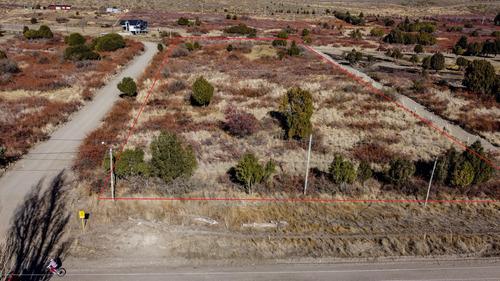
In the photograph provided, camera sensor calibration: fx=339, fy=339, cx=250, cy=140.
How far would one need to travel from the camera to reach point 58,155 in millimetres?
16500

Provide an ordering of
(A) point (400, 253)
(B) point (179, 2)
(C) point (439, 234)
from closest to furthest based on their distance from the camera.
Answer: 1. (A) point (400, 253)
2. (C) point (439, 234)
3. (B) point (179, 2)

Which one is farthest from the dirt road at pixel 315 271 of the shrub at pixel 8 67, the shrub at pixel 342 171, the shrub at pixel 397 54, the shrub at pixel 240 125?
the shrub at pixel 397 54

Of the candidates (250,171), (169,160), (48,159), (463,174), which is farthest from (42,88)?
(463,174)

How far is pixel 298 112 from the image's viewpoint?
19562mm

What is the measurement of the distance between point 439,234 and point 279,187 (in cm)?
615

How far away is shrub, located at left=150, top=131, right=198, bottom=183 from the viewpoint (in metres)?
13.8

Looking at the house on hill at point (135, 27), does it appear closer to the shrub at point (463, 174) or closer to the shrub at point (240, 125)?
the shrub at point (240, 125)

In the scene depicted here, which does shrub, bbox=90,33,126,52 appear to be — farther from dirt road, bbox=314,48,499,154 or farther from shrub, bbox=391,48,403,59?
shrub, bbox=391,48,403,59

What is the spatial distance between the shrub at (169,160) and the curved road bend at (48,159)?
479 centimetres

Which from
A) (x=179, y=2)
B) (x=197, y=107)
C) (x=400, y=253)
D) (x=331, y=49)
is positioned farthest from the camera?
(x=179, y=2)

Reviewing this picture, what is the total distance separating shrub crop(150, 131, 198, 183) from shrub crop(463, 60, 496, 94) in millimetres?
24008

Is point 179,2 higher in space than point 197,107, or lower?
higher

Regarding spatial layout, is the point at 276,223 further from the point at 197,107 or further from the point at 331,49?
the point at 331,49

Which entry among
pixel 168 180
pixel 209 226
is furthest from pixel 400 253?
pixel 168 180
